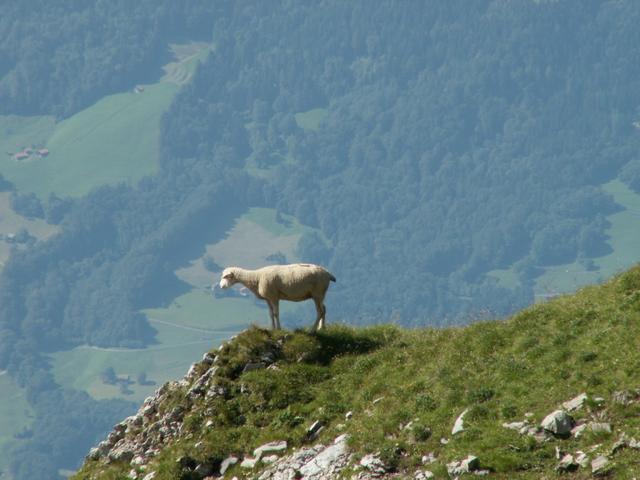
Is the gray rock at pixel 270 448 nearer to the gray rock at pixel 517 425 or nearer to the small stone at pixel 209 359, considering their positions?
A: the small stone at pixel 209 359

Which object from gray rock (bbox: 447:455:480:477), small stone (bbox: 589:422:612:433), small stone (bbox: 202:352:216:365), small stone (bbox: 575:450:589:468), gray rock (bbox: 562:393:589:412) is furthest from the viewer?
small stone (bbox: 202:352:216:365)

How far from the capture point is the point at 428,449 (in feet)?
95.2

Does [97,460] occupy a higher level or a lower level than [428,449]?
lower

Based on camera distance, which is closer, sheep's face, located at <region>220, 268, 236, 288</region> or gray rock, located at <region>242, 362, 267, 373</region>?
gray rock, located at <region>242, 362, 267, 373</region>

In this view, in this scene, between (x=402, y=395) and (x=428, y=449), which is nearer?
(x=428, y=449)

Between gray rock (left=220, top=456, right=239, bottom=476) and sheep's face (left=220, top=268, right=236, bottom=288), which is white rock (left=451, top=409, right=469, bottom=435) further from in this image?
sheep's face (left=220, top=268, right=236, bottom=288)

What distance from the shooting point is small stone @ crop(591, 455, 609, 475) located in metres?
25.7

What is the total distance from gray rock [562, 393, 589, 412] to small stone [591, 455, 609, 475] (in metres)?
2.25

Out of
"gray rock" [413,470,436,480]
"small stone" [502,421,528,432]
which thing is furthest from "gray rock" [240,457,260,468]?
"small stone" [502,421,528,432]

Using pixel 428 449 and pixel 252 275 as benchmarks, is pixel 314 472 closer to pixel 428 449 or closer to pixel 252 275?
pixel 428 449

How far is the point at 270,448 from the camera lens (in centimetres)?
3231

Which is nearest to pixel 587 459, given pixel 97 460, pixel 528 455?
pixel 528 455

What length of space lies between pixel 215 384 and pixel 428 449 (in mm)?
7914

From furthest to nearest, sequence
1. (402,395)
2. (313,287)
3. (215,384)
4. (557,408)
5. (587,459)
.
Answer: (313,287), (215,384), (402,395), (557,408), (587,459)
